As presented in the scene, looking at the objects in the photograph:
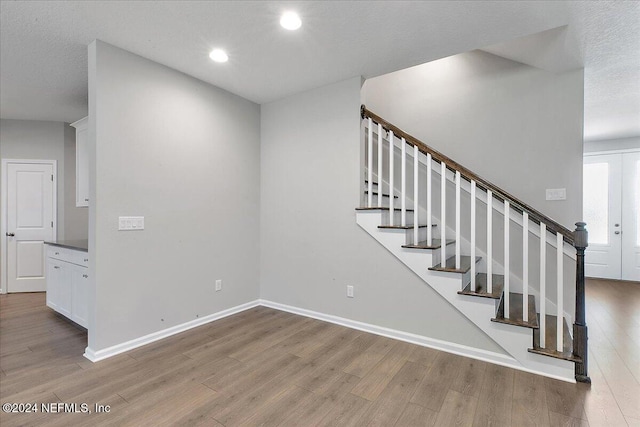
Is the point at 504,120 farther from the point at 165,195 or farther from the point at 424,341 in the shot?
the point at 165,195

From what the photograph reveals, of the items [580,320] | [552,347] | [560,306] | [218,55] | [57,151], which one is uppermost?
[218,55]

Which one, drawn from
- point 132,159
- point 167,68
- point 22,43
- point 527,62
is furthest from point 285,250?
point 527,62

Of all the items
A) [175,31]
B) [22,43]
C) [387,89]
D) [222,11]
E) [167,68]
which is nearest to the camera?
[222,11]

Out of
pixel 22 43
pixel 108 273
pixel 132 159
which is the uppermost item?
pixel 22 43

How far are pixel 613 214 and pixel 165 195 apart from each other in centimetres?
733

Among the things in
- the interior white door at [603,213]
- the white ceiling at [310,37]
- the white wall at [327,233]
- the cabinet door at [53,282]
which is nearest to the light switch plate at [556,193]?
the white ceiling at [310,37]

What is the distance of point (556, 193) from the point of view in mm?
3033

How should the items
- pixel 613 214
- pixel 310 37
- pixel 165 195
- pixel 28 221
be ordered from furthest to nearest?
pixel 613 214
pixel 28 221
pixel 165 195
pixel 310 37

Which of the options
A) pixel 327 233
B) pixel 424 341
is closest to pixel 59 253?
pixel 327 233

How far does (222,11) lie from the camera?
7.06 ft

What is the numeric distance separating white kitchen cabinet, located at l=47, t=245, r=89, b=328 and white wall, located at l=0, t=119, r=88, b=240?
4.85 ft

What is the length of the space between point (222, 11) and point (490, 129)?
9.56 ft

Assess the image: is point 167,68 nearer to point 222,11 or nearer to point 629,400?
point 222,11

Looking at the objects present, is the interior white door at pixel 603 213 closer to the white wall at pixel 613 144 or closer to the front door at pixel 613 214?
the front door at pixel 613 214
